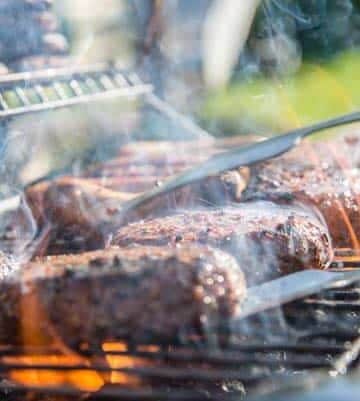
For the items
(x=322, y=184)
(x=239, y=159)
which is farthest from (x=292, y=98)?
(x=239, y=159)

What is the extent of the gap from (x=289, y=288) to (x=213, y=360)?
1.05ft

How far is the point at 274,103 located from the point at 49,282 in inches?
137

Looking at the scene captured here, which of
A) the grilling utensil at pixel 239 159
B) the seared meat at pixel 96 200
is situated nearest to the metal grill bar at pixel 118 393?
the seared meat at pixel 96 200

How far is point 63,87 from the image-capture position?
3609 millimetres

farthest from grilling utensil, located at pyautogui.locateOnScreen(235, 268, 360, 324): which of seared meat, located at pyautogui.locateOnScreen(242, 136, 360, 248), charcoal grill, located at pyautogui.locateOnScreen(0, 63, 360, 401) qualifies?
seared meat, located at pyautogui.locateOnScreen(242, 136, 360, 248)

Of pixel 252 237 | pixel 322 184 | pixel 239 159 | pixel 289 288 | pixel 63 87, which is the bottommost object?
pixel 289 288

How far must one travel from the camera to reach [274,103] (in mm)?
4930

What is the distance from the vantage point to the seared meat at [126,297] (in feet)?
5.20

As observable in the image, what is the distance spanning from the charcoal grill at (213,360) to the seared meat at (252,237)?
0.53 ft

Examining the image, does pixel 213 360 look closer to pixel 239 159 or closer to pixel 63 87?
pixel 239 159

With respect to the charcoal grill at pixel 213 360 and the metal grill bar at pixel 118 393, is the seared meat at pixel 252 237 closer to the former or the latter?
the charcoal grill at pixel 213 360

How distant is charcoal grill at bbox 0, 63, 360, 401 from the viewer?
1578mm

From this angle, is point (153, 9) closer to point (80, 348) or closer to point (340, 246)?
point (340, 246)

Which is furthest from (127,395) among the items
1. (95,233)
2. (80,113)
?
(80,113)
